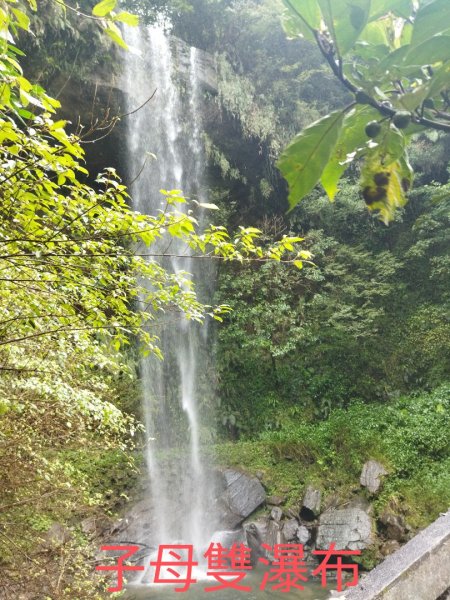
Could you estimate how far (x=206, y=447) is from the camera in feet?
27.7

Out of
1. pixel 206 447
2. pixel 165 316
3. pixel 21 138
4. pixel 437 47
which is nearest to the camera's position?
pixel 437 47

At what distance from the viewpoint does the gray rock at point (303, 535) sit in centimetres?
594

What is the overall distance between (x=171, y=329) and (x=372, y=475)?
503 cm

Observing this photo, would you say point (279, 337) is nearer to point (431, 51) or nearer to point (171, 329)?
point (171, 329)

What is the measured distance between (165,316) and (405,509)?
5.92m

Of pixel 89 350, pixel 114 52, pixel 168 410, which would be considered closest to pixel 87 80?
pixel 114 52

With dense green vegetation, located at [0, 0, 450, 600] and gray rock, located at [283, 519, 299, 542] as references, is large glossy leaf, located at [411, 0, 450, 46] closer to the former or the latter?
dense green vegetation, located at [0, 0, 450, 600]

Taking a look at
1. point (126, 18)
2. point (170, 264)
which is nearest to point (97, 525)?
point (170, 264)

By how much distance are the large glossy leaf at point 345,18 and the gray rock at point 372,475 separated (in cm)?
661

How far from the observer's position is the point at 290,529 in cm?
614

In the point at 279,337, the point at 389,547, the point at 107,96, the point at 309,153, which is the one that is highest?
the point at 107,96

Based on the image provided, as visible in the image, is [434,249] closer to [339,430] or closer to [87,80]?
[339,430]

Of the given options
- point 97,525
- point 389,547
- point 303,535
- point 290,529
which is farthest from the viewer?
point 97,525

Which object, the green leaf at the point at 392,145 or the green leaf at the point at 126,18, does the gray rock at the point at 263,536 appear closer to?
the green leaf at the point at 126,18
